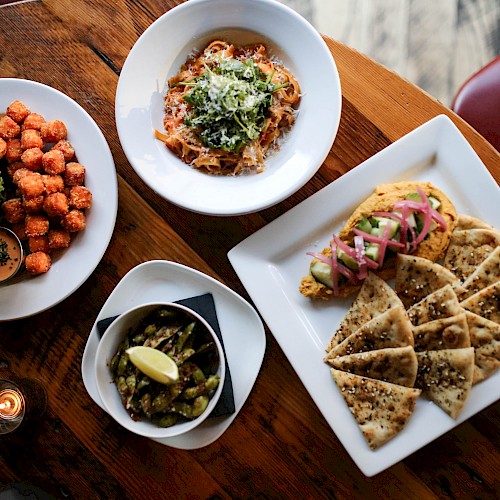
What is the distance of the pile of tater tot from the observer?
8.13ft

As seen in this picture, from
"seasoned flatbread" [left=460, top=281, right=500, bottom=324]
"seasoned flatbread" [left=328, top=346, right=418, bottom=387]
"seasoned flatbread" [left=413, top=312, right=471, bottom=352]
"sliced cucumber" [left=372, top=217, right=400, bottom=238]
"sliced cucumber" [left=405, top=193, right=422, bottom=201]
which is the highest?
"sliced cucumber" [left=405, top=193, right=422, bottom=201]

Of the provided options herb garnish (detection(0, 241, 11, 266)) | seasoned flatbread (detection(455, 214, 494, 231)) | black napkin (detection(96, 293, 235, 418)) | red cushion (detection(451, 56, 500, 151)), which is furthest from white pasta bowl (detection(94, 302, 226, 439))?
red cushion (detection(451, 56, 500, 151))

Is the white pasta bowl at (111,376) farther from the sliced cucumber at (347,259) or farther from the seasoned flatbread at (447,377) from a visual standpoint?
the seasoned flatbread at (447,377)

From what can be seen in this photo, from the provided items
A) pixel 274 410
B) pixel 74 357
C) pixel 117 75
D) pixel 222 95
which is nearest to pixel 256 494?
pixel 274 410

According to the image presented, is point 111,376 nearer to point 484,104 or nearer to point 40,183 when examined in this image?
point 40,183

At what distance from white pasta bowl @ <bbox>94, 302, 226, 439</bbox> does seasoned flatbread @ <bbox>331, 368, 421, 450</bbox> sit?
0.54 m

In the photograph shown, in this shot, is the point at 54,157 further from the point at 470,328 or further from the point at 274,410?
the point at 470,328

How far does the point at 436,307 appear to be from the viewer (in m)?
2.47

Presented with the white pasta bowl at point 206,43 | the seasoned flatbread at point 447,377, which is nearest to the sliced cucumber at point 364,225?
the white pasta bowl at point 206,43

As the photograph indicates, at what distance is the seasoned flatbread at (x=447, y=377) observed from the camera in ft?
7.84

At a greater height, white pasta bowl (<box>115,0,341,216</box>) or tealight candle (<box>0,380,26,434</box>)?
white pasta bowl (<box>115,0,341,216</box>)

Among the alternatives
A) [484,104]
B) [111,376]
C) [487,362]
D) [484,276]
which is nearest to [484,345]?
[487,362]

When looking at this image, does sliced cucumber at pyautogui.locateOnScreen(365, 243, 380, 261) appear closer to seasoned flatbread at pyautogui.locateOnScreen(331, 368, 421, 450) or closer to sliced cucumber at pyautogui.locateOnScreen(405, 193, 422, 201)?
sliced cucumber at pyautogui.locateOnScreen(405, 193, 422, 201)

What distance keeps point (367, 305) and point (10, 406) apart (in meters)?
1.57
